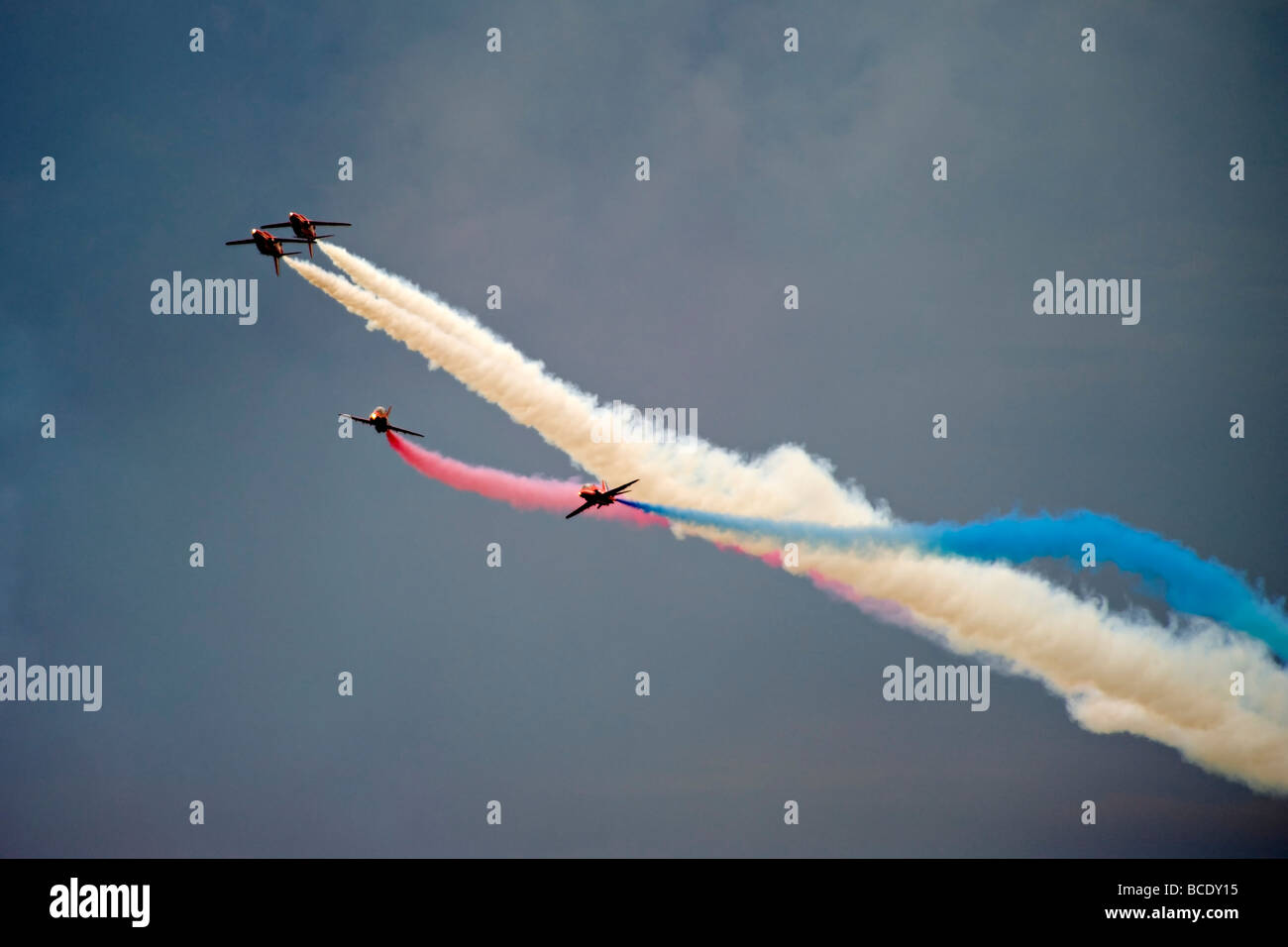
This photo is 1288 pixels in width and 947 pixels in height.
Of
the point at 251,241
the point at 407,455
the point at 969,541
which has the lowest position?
the point at 969,541

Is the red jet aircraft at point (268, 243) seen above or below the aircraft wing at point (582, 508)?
above

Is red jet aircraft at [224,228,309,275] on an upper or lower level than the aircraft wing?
upper

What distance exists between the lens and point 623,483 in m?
90.1

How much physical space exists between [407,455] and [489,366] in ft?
27.4

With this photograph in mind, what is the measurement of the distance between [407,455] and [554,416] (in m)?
10.9
